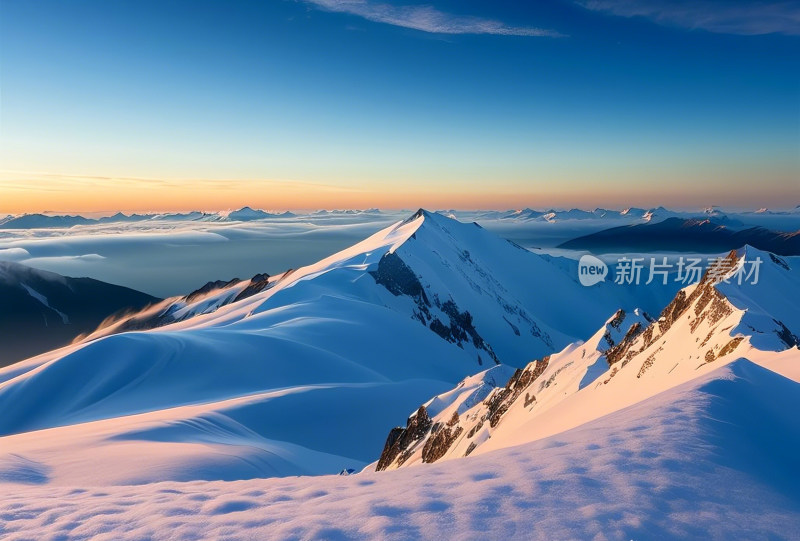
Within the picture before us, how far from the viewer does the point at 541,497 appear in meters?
5.66

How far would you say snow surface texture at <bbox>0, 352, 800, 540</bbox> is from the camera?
5.21 metres

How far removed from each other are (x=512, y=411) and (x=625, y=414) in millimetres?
15012

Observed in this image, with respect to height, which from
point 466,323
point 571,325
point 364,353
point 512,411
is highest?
point 512,411

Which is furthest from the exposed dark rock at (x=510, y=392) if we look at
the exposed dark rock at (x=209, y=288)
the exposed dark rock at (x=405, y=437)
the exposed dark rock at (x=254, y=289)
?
the exposed dark rock at (x=209, y=288)

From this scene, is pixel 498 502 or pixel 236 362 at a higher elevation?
pixel 498 502

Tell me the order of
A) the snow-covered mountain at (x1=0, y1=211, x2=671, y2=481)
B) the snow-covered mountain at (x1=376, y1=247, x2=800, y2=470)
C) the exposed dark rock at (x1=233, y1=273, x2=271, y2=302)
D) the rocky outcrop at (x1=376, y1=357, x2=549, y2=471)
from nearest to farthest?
the snow-covered mountain at (x1=376, y1=247, x2=800, y2=470) < the snow-covered mountain at (x1=0, y1=211, x2=671, y2=481) < the rocky outcrop at (x1=376, y1=357, x2=549, y2=471) < the exposed dark rock at (x1=233, y1=273, x2=271, y2=302)

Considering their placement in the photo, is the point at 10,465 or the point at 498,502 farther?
the point at 10,465

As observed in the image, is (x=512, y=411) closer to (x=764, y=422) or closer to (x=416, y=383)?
(x=764, y=422)

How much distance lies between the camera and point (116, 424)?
2736 centimetres

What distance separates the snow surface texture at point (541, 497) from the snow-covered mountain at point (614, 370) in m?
6.84

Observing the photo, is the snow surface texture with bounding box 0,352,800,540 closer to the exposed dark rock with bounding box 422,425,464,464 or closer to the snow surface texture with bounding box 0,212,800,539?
the snow surface texture with bounding box 0,212,800,539

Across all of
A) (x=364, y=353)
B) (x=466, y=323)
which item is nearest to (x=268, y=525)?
(x=364, y=353)

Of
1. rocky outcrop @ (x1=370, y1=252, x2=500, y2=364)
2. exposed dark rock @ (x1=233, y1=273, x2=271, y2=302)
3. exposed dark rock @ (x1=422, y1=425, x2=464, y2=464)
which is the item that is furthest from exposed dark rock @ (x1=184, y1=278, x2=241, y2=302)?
exposed dark rock @ (x1=422, y1=425, x2=464, y2=464)

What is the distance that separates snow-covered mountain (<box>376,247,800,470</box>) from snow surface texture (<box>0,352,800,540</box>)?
6842 mm
